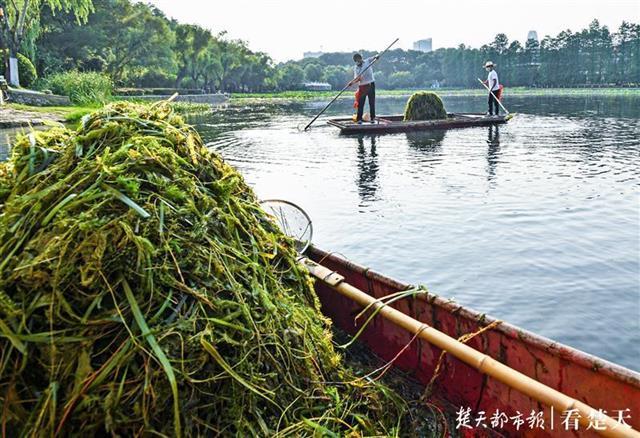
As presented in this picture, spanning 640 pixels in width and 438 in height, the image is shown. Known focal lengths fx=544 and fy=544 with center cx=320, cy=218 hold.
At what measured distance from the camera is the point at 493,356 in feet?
11.2

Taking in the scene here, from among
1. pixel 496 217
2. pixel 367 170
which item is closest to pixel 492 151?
pixel 367 170

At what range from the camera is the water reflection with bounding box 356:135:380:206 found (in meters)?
10.5

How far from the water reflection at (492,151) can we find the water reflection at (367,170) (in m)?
2.45

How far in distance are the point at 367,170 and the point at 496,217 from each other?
476 centimetres

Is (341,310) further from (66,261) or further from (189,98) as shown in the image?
(189,98)

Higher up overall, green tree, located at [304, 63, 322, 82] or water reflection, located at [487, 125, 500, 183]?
green tree, located at [304, 63, 322, 82]

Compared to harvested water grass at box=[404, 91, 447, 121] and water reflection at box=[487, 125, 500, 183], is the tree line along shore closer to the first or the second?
harvested water grass at box=[404, 91, 447, 121]

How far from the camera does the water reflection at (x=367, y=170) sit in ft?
34.5

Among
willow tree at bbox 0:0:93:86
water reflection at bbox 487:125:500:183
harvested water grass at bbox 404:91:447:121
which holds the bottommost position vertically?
water reflection at bbox 487:125:500:183

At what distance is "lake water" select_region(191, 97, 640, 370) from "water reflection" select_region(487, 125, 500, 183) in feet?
0.14

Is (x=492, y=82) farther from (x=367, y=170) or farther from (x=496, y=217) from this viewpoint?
(x=496, y=217)

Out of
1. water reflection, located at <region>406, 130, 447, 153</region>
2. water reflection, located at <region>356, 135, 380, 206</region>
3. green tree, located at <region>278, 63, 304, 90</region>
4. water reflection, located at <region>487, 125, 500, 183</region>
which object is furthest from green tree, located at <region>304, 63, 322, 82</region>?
water reflection, located at <region>356, 135, 380, 206</region>

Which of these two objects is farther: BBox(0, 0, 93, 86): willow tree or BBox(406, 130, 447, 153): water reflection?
BBox(0, 0, 93, 86): willow tree

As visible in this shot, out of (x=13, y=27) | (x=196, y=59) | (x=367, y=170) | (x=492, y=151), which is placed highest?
(x=196, y=59)
